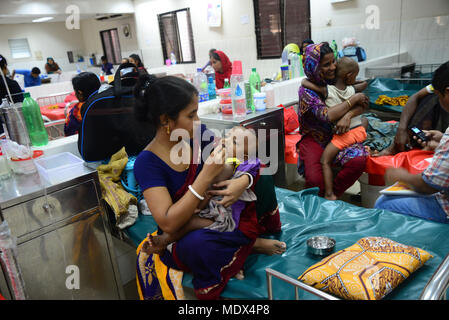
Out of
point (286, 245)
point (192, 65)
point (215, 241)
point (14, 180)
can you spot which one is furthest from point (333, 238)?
point (192, 65)

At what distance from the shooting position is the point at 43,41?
3805 millimetres

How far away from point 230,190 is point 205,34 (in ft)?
20.9

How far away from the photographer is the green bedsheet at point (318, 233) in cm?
138

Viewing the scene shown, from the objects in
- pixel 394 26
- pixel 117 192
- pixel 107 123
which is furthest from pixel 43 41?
pixel 394 26

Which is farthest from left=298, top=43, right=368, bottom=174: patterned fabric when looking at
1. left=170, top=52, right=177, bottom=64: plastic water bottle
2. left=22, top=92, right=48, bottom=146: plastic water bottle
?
left=170, top=52, right=177, bottom=64: plastic water bottle

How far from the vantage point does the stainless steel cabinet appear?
2.69 m

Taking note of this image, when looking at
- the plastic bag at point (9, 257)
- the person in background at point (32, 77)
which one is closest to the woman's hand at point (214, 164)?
the plastic bag at point (9, 257)

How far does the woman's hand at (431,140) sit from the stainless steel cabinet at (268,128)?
104cm

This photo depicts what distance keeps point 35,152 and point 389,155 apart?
251 centimetres

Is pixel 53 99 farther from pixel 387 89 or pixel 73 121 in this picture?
pixel 387 89

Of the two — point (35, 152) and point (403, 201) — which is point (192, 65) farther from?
point (403, 201)

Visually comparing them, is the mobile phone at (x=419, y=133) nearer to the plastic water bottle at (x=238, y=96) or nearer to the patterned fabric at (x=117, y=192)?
the plastic water bottle at (x=238, y=96)

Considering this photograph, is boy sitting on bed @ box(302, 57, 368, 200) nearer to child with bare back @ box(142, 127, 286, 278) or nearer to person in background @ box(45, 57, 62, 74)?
child with bare back @ box(142, 127, 286, 278)

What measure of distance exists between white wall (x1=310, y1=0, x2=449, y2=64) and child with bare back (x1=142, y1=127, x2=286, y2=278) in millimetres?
3843
